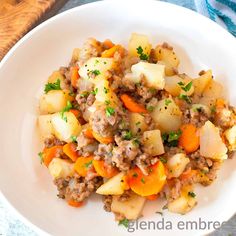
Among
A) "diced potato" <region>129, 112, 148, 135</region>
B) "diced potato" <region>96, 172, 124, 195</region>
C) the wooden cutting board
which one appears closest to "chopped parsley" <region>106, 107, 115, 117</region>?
"diced potato" <region>129, 112, 148, 135</region>

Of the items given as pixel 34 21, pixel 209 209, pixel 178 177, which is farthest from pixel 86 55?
pixel 209 209

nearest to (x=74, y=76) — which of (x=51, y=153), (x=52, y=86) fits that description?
(x=52, y=86)

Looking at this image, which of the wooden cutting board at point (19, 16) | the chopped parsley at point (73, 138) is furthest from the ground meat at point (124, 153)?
the wooden cutting board at point (19, 16)

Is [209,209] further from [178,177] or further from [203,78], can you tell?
[203,78]

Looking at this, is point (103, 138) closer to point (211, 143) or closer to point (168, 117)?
point (168, 117)

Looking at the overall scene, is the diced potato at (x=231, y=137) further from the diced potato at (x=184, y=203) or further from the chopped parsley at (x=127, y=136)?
the chopped parsley at (x=127, y=136)

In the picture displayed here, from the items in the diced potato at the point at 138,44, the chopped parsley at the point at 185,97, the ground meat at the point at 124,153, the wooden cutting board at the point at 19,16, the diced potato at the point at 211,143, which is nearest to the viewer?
the ground meat at the point at 124,153
